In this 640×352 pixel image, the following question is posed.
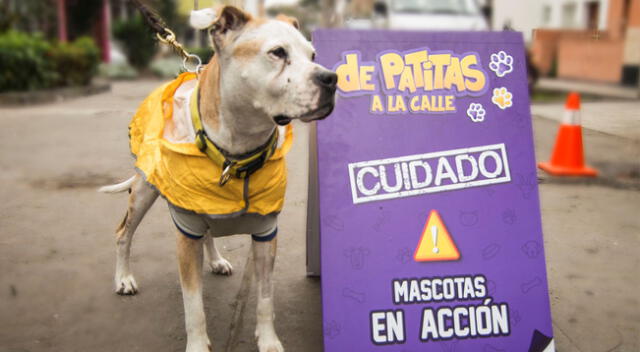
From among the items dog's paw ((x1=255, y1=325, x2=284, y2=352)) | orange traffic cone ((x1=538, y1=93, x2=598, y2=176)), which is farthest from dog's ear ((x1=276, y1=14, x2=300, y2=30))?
orange traffic cone ((x1=538, y1=93, x2=598, y2=176))

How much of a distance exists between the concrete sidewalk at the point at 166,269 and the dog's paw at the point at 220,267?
69mm

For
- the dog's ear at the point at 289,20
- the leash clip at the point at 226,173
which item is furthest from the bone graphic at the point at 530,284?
the dog's ear at the point at 289,20

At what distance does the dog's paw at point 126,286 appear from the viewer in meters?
3.56

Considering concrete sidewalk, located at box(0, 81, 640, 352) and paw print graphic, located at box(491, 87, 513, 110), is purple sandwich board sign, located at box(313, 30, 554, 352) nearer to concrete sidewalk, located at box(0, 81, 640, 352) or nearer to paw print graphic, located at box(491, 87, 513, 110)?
paw print graphic, located at box(491, 87, 513, 110)

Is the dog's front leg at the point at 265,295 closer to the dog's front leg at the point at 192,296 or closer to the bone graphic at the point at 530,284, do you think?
the dog's front leg at the point at 192,296

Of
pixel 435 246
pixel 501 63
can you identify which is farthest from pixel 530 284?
pixel 501 63

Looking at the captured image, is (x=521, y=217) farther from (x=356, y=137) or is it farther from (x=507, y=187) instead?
(x=356, y=137)

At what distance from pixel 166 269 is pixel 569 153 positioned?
4502 mm

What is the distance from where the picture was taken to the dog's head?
230 centimetres

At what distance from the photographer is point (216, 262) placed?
3865 mm

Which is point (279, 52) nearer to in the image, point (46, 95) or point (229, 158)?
point (229, 158)

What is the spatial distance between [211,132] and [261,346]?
106 centimetres

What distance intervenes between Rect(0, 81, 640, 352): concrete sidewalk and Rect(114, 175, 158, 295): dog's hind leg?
0.08 meters

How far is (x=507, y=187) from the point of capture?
2.76m
